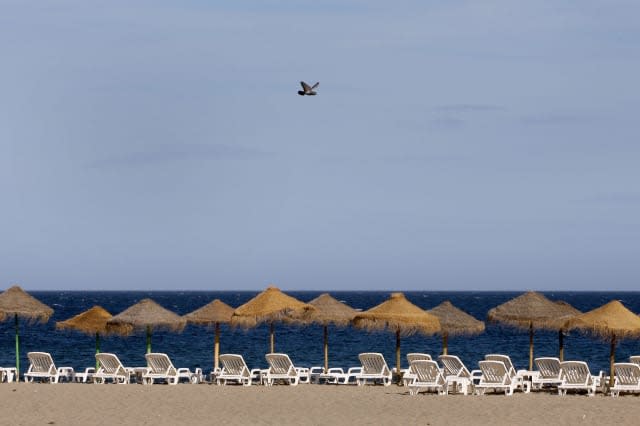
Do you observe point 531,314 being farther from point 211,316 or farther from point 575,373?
point 211,316

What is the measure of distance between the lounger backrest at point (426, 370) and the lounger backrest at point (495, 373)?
89 centimetres

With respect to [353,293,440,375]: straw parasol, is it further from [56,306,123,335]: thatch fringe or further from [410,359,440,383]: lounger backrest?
[56,306,123,335]: thatch fringe

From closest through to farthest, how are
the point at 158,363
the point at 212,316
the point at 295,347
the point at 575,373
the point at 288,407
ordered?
1. the point at 288,407
2. the point at 575,373
3. the point at 158,363
4. the point at 212,316
5. the point at 295,347

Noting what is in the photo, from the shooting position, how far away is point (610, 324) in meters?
20.5

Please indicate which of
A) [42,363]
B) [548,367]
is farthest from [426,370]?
[42,363]

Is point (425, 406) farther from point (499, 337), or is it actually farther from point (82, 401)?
point (499, 337)

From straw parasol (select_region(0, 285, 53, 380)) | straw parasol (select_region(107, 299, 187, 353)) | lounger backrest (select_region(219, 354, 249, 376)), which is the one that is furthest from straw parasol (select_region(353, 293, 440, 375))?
straw parasol (select_region(0, 285, 53, 380))

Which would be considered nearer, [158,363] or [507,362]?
[507,362]

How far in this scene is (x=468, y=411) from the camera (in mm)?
17641

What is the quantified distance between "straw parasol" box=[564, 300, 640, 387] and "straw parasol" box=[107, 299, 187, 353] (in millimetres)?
7708

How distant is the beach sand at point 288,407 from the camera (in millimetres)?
16734

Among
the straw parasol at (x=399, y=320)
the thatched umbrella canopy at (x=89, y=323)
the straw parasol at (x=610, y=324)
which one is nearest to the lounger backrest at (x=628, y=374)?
the straw parasol at (x=610, y=324)

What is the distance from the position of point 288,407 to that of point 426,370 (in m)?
2.98

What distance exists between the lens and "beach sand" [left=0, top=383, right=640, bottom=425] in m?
16.7
